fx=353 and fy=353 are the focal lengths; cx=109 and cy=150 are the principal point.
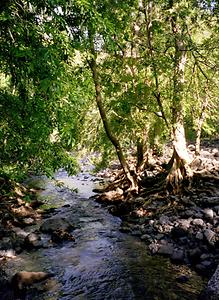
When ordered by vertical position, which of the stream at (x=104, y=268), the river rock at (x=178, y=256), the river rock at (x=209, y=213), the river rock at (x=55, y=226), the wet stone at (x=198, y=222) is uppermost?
the river rock at (x=209, y=213)

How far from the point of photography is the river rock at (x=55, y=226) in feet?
41.3

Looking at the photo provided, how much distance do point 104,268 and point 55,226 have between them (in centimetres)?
376

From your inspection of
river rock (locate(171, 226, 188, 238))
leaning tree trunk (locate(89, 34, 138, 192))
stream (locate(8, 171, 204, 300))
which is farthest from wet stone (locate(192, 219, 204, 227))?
leaning tree trunk (locate(89, 34, 138, 192))

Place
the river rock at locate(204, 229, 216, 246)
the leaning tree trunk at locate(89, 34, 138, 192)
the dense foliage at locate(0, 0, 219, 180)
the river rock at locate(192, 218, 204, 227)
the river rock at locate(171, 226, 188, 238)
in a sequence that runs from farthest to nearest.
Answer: the leaning tree trunk at locate(89, 34, 138, 192) < the river rock at locate(192, 218, 204, 227) < the river rock at locate(171, 226, 188, 238) < the river rock at locate(204, 229, 216, 246) < the dense foliage at locate(0, 0, 219, 180)

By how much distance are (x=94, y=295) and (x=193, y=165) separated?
1007 cm

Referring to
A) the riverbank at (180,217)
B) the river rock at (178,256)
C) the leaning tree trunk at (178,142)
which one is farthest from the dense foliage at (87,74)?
the river rock at (178,256)

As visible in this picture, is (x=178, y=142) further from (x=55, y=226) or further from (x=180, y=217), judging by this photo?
(x=55, y=226)

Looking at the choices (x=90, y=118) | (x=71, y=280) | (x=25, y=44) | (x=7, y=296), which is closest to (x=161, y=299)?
(x=71, y=280)

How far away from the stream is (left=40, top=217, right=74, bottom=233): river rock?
31 centimetres

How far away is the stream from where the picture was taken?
7.97m

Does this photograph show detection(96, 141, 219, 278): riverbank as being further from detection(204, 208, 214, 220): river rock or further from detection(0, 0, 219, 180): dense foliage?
detection(0, 0, 219, 180): dense foliage

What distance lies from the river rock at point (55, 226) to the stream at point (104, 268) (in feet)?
1.03

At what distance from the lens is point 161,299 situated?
755cm

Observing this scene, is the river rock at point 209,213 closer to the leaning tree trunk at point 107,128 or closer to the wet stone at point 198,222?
the wet stone at point 198,222
